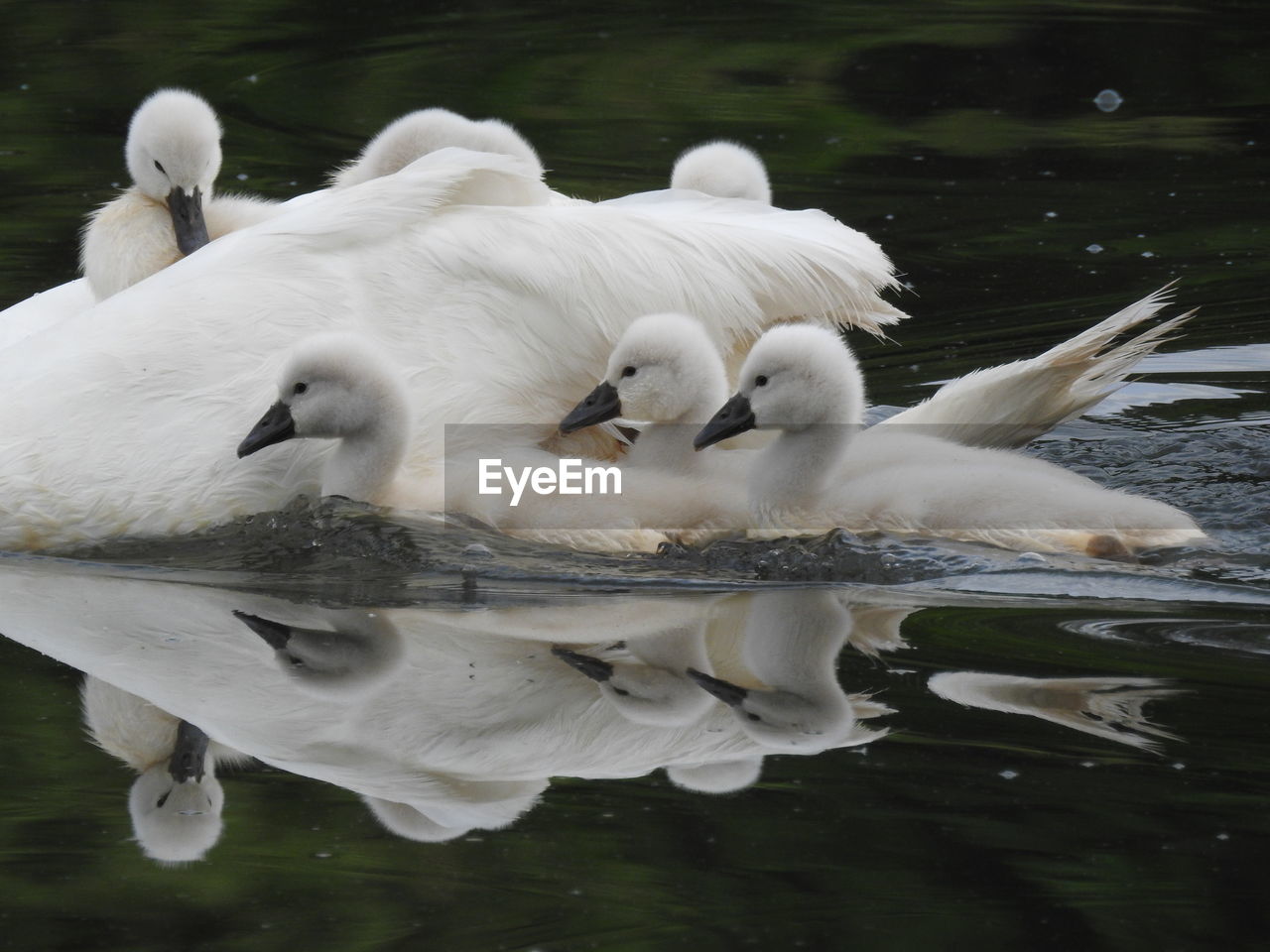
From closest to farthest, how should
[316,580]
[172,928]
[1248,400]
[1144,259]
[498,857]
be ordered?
[172,928], [498,857], [316,580], [1248,400], [1144,259]

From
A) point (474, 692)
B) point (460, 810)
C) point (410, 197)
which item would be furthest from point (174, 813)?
point (410, 197)

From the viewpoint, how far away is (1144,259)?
8.10 m

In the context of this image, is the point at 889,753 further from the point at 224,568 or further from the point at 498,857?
the point at 224,568

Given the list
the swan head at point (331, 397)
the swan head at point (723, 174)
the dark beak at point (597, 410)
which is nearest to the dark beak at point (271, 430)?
the swan head at point (331, 397)

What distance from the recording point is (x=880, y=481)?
17.0 ft

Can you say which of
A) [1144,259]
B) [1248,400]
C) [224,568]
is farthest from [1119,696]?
[1144,259]

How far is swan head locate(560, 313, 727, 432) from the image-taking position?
5234 millimetres

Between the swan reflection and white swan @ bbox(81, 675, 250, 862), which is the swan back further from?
white swan @ bbox(81, 675, 250, 862)

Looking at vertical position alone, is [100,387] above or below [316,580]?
above

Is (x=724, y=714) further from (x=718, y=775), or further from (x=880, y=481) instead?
(x=880, y=481)

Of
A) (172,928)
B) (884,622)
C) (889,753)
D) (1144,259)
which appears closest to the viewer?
(172,928)

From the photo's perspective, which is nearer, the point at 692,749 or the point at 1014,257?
the point at 692,749

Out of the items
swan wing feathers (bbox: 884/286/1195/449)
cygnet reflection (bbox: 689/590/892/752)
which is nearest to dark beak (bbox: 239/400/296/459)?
cygnet reflection (bbox: 689/590/892/752)

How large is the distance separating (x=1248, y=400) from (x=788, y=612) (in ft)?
8.64
